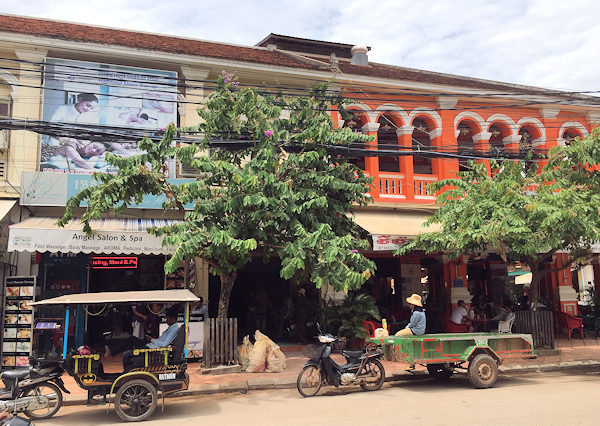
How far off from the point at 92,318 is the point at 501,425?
10.4m

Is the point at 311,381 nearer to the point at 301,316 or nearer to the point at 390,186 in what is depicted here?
the point at 301,316

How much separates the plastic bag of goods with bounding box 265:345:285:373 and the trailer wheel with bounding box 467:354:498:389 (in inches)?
151

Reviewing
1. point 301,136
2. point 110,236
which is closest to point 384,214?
point 301,136

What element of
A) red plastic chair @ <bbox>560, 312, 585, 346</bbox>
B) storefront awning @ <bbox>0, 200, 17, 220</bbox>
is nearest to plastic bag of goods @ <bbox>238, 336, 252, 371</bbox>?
storefront awning @ <bbox>0, 200, 17, 220</bbox>

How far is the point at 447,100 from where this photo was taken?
15.2 m

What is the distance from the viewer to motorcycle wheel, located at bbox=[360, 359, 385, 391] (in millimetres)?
8594

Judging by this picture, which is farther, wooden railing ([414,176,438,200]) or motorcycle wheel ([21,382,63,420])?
wooden railing ([414,176,438,200])

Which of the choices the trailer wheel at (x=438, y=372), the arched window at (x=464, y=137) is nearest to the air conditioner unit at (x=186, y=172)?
the trailer wheel at (x=438, y=372)

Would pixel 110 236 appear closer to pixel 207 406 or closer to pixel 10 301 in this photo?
pixel 10 301

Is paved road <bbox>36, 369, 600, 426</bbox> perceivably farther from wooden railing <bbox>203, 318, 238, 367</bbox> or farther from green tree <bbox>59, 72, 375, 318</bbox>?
green tree <bbox>59, 72, 375, 318</bbox>

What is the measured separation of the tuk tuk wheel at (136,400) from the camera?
22.9 feet

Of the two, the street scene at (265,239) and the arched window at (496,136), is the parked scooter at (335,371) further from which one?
the arched window at (496,136)

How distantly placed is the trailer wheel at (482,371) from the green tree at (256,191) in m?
2.45

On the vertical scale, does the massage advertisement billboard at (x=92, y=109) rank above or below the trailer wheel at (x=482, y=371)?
above
